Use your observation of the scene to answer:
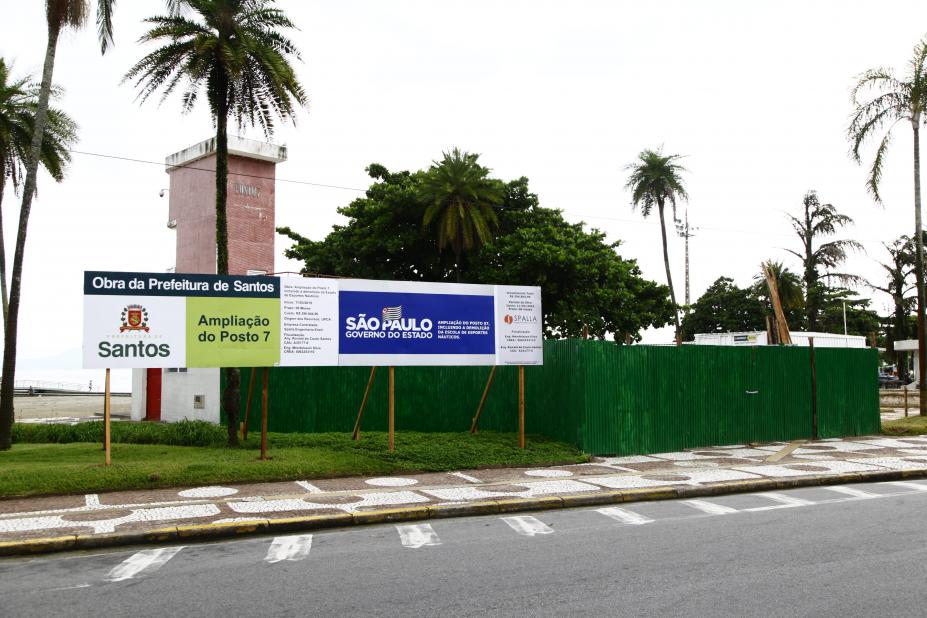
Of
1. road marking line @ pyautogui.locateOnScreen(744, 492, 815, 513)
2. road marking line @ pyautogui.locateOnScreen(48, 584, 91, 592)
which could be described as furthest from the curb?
road marking line @ pyautogui.locateOnScreen(48, 584, 91, 592)

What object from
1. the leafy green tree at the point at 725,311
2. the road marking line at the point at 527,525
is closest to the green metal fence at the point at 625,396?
the road marking line at the point at 527,525

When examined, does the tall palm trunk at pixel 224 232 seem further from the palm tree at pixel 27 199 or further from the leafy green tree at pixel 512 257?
the leafy green tree at pixel 512 257

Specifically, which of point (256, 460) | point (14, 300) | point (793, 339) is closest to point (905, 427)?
point (793, 339)

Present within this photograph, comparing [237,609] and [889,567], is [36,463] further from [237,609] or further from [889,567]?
[889,567]

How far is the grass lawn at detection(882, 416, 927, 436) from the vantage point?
18922 mm

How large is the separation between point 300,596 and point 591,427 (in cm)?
894

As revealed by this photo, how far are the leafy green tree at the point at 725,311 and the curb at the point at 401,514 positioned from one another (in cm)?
5418

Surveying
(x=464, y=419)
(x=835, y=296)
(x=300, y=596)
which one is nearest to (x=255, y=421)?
(x=464, y=419)

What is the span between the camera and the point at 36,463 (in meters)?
11.6

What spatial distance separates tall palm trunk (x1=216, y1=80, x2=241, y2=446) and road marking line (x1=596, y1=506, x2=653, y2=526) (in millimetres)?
7291

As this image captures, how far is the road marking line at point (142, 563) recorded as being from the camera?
6455mm

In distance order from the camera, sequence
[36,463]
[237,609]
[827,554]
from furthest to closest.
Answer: [36,463]
[827,554]
[237,609]

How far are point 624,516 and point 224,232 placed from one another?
8890mm

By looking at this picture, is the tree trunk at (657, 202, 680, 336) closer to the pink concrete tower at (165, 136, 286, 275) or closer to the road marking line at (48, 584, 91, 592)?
the pink concrete tower at (165, 136, 286, 275)
